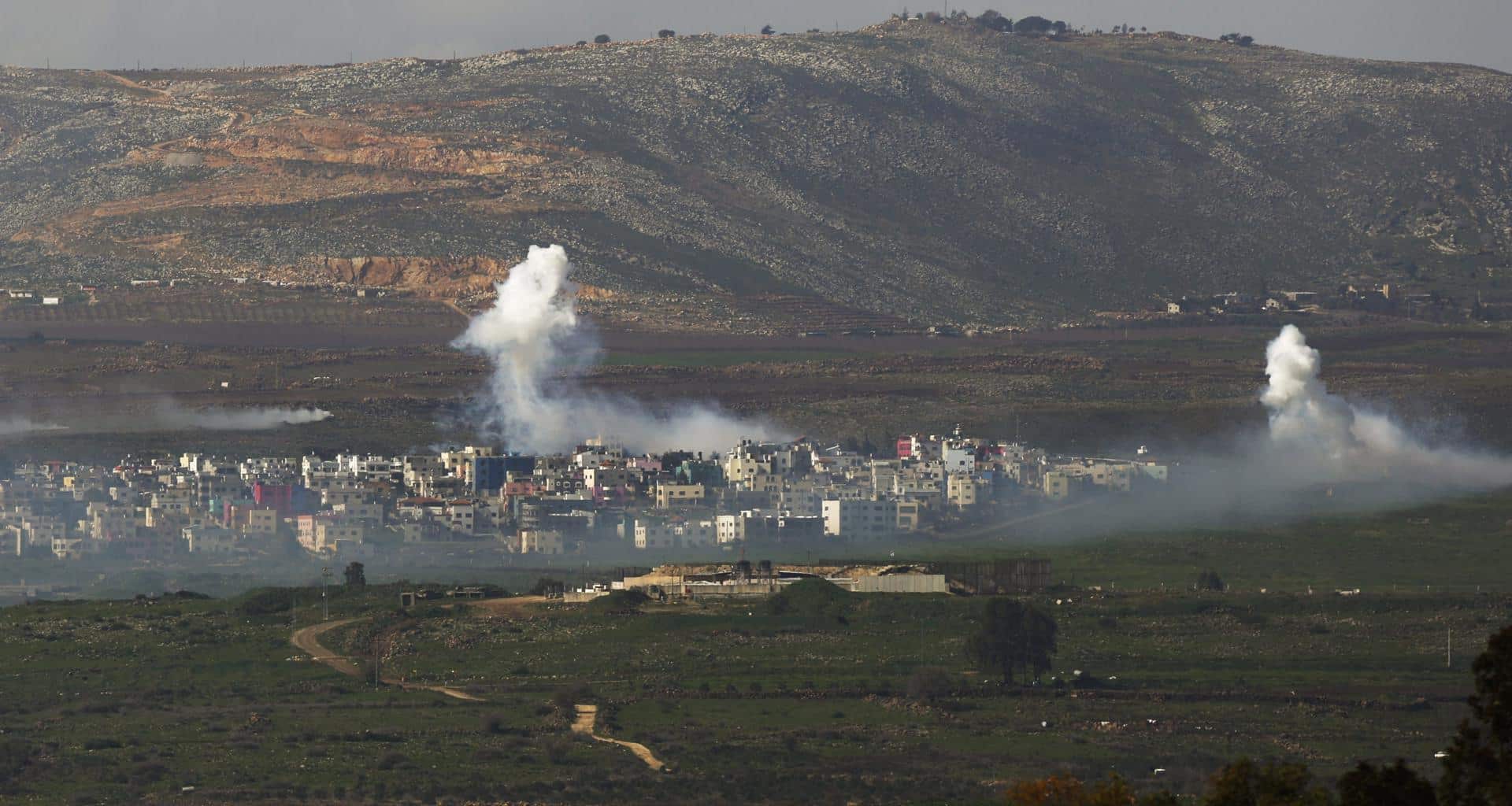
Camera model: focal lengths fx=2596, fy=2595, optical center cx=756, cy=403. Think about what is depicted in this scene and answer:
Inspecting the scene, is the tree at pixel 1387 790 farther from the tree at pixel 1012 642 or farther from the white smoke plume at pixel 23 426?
the white smoke plume at pixel 23 426

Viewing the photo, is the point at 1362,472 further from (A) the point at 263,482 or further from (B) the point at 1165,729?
(B) the point at 1165,729

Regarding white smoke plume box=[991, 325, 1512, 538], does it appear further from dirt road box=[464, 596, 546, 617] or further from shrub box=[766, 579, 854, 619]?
dirt road box=[464, 596, 546, 617]

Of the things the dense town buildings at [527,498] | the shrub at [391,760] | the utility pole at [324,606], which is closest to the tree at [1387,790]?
the shrub at [391,760]

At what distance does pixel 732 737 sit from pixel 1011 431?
86806 mm

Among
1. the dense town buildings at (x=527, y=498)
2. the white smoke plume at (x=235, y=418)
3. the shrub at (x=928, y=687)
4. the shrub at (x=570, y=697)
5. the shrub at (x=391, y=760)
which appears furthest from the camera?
the white smoke plume at (x=235, y=418)

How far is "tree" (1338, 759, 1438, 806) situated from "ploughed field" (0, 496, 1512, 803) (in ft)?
83.5

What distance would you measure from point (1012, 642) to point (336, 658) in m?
21.2

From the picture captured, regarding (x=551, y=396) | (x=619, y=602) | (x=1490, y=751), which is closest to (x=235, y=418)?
(x=551, y=396)

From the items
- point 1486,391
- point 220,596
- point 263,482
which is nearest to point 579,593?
point 220,596

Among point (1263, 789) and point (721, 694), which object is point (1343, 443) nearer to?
point (721, 694)

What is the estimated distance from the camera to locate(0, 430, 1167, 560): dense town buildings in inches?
4584

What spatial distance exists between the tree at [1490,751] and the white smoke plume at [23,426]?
11830cm

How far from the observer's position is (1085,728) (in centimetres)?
6988

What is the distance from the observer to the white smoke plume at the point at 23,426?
14550 cm
